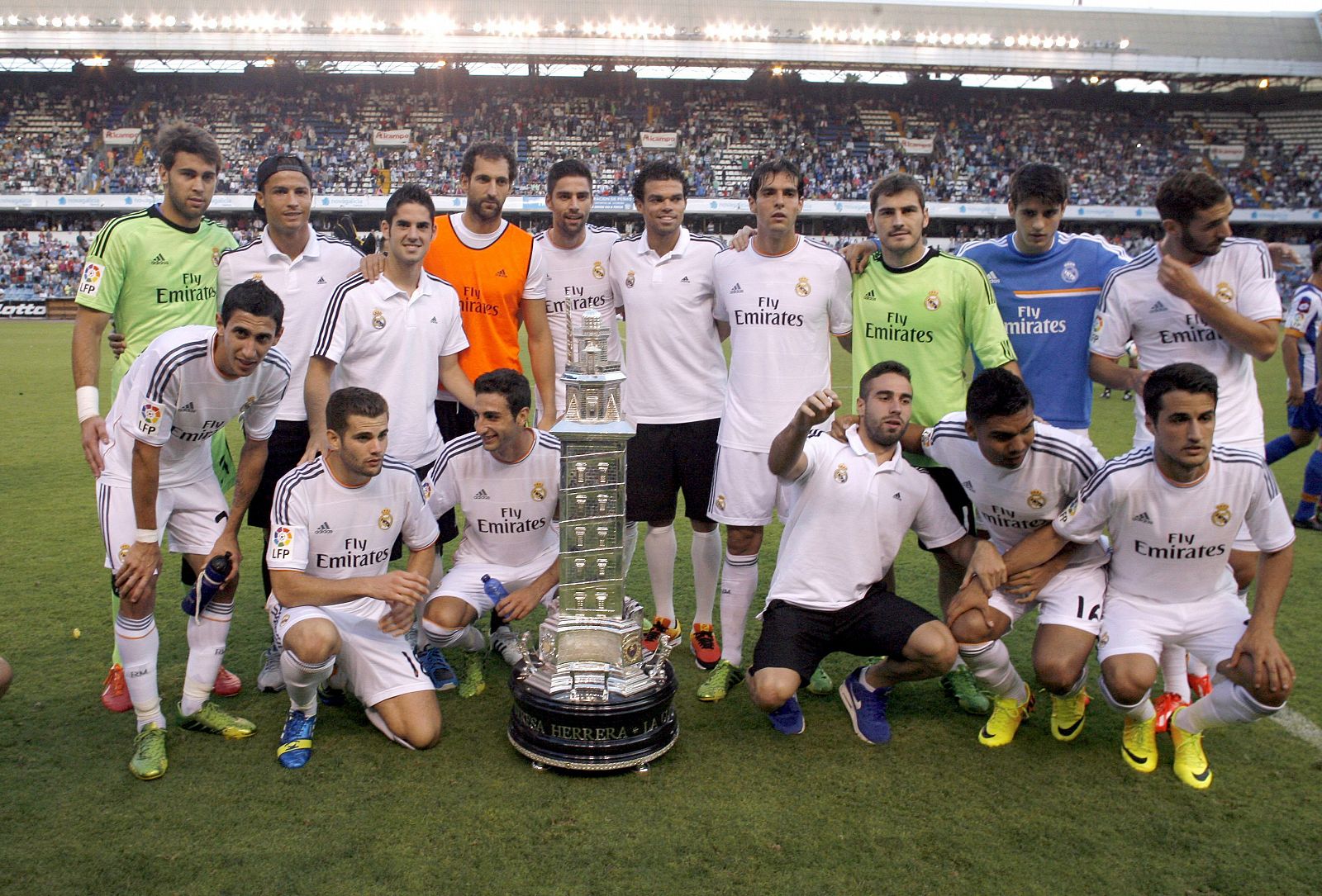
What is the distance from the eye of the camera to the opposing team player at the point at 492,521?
447 cm

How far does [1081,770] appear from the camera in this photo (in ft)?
12.4

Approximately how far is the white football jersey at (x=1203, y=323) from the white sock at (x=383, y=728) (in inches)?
126

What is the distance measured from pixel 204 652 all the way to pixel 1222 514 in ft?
13.3

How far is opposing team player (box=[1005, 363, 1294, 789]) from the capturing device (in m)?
3.57

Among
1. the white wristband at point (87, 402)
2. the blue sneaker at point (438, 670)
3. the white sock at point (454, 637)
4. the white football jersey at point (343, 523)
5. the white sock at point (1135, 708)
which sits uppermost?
the white wristband at point (87, 402)

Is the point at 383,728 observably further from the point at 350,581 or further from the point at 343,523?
the point at 343,523

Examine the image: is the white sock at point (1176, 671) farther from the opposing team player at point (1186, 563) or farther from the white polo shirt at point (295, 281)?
the white polo shirt at point (295, 281)

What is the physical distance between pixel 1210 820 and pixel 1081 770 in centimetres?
47

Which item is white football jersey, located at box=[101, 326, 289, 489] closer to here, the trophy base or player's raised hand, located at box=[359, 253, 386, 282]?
player's raised hand, located at box=[359, 253, 386, 282]

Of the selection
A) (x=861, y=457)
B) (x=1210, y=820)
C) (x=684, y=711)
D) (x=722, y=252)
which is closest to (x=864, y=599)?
(x=861, y=457)

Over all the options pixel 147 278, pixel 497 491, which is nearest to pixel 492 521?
pixel 497 491

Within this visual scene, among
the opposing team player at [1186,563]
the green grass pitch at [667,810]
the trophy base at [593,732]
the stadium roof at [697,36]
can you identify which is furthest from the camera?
the stadium roof at [697,36]

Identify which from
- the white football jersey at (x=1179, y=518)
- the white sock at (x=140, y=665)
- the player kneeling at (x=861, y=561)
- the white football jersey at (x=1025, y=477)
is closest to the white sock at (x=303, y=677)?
the white sock at (x=140, y=665)

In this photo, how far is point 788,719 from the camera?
4.10 m
